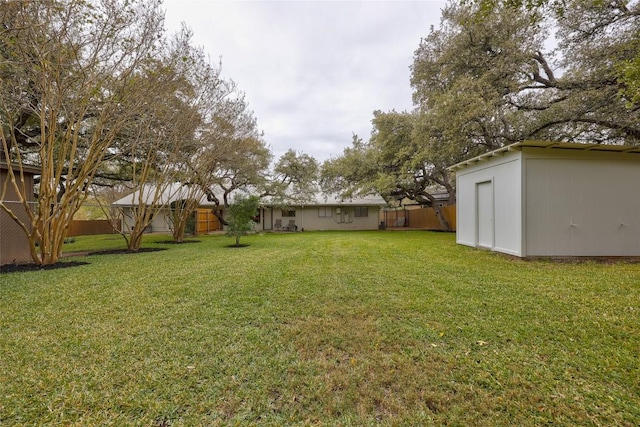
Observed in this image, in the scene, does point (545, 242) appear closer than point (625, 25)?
Yes

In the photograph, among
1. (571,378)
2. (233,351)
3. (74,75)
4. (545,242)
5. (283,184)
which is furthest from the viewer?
(283,184)

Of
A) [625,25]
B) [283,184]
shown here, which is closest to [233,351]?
A: [625,25]

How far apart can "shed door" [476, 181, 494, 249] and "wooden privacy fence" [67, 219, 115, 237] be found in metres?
21.5

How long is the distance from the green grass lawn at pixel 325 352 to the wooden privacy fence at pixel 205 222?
13339mm

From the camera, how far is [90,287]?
15.8 feet

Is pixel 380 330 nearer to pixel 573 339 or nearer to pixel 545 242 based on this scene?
pixel 573 339

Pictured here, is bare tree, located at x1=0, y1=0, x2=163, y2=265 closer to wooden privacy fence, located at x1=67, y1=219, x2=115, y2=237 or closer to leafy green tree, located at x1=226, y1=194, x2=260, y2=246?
leafy green tree, located at x1=226, y1=194, x2=260, y2=246

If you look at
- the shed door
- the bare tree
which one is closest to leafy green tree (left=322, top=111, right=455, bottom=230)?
the shed door

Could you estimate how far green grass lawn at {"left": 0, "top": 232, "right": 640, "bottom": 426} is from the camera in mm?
1806

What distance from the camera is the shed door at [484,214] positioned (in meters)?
8.11

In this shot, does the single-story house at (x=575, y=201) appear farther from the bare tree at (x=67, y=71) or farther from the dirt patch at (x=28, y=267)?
the dirt patch at (x=28, y=267)

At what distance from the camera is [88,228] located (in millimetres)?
18797

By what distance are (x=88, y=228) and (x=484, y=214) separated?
23586 millimetres

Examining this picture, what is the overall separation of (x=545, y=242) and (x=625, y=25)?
7026 millimetres
